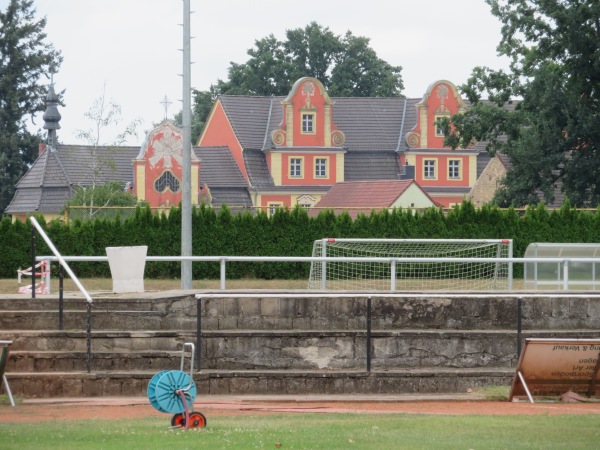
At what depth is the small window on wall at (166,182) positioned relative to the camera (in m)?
87.2

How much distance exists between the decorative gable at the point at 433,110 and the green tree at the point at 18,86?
25845 millimetres

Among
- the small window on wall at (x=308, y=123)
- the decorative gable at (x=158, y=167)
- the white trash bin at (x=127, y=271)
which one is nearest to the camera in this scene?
the white trash bin at (x=127, y=271)

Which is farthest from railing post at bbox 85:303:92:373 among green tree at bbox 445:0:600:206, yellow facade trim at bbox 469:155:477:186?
yellow facade trim at bbox 469:155:477:186

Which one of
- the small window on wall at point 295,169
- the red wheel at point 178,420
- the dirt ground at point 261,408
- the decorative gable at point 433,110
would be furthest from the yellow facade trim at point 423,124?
the red wheel at point 178,420

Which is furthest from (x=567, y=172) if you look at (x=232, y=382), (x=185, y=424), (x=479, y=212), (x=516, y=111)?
(x=185, y=424)

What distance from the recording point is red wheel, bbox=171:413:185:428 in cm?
1561

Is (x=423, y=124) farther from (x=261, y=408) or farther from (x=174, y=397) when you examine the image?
(x=174, y=397)

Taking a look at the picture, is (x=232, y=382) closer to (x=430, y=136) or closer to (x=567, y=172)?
(x=567, y=172)

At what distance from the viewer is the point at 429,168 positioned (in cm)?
9781

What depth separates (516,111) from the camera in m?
59.4

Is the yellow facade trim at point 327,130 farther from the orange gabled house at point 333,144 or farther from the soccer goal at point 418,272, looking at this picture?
the soccer goal at point 418,272

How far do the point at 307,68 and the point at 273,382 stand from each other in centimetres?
9133

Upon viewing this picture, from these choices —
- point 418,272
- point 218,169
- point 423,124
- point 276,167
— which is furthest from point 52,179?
point 418,272

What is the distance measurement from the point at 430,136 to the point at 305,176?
955 cm
